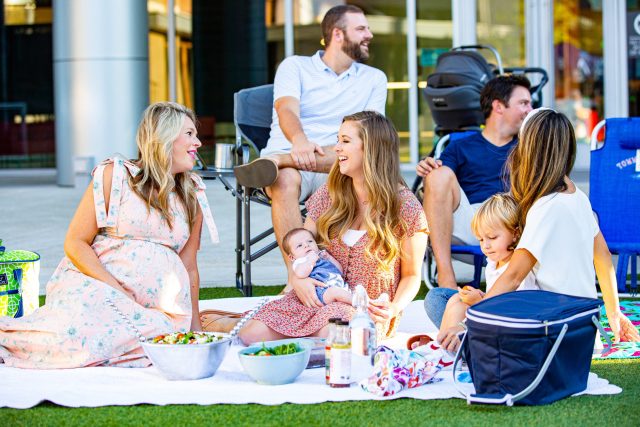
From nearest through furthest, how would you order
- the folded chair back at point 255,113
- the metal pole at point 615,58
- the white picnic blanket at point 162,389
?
1. the white picnic blanket at point 162,389
2. the folded chair back at point 255,113
3. the metal pole at point 615,58

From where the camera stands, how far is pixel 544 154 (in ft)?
11.8

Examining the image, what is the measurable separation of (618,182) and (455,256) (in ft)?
2.86

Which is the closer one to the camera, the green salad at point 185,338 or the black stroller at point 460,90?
the green salad at point 185,338

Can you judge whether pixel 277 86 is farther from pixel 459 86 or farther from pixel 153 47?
pixel 153 47

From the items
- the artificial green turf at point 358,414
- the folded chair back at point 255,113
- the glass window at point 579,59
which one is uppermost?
the glass window at point 579,59

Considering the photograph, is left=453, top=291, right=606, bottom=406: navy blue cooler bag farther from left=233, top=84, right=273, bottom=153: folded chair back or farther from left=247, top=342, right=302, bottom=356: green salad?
left=233, top=84, right=273, bottom=153: folded chair back

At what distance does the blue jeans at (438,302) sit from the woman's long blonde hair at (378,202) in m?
0.20

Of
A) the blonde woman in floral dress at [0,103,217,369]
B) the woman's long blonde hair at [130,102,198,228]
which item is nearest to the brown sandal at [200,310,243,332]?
the blonde woman in floral dress at [0,103,217,369]

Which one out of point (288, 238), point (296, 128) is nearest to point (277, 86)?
point (296, 128)

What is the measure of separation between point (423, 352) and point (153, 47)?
1006 centimetres

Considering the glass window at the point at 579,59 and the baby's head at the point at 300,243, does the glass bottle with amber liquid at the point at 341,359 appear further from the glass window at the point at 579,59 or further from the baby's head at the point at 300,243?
the glass window at the point at 579,59

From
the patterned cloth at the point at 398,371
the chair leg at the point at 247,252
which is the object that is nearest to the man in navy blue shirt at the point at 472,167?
the chair leg at the point at 247,252

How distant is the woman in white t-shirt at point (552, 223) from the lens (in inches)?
139

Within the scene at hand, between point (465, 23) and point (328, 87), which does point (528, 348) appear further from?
point (465, 23)
